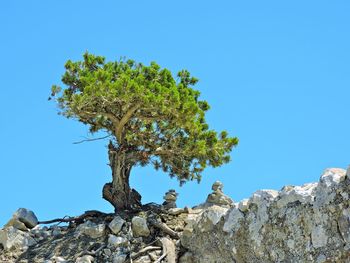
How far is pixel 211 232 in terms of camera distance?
1312 cm

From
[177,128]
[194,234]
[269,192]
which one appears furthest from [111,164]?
[269,192]

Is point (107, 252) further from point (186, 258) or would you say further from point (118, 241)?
point (186, 258)

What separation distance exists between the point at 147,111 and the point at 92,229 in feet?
9.21

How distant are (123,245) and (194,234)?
157 cm

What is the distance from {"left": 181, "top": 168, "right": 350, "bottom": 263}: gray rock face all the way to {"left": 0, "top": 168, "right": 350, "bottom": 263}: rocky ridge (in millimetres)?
16

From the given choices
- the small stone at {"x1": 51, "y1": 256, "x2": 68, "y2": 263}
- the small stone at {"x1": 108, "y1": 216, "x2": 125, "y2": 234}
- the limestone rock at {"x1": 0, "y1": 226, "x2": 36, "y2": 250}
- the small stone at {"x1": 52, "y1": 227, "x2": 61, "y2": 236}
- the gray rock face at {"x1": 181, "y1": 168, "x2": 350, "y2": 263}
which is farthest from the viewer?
the small stone at {"x1": 52, "y1": 227, "x2": 61, "y2": 236}

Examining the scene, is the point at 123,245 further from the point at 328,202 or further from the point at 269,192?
the point at 328,202

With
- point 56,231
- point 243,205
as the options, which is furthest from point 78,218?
point 243,205

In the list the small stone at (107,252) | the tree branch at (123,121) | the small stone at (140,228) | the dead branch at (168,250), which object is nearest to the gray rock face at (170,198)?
the small stone at (140,228)

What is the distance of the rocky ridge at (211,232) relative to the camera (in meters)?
10.9

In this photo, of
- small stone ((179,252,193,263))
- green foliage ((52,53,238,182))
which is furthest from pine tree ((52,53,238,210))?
small stone ((179,252,193,263))

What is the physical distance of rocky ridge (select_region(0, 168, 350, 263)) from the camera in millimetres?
10891

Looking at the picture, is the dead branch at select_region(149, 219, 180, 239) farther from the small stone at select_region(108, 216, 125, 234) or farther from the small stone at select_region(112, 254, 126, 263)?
the small stone at select_region(112, 254, 126, 263)

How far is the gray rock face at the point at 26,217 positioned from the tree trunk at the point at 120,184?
1.69 metres
